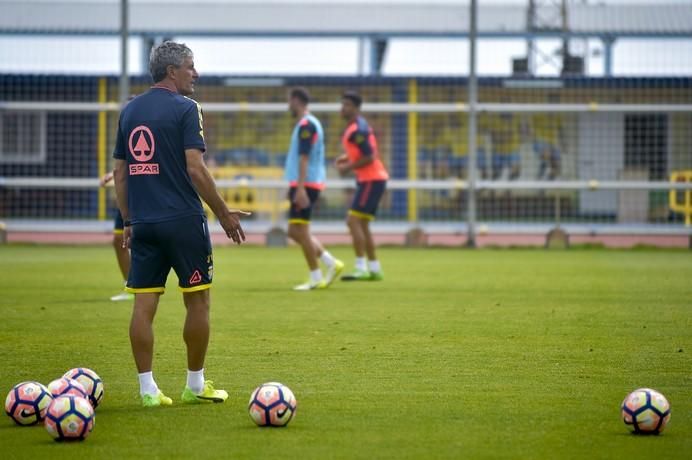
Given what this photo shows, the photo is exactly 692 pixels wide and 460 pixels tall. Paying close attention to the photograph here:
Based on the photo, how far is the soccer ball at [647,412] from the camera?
5.67 m

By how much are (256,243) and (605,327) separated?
13.2 m

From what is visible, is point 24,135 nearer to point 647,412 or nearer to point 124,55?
point 124,55

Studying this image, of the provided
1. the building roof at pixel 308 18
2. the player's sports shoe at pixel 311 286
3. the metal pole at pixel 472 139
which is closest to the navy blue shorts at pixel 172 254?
the player's sports shoe at pixel 311 286

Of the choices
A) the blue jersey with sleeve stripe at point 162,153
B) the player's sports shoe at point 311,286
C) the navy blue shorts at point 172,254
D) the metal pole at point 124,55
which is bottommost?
the player's sports shoe at point 311,286

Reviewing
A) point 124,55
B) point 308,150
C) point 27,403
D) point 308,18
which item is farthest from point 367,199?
point 308,18

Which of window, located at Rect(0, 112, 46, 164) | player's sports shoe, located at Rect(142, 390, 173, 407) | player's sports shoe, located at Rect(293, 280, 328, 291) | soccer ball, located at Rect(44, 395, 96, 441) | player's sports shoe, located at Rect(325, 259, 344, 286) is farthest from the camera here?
window, located at Rect(0, 112, 46, 164)

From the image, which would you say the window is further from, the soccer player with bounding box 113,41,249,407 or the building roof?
the soccer player with bounding box 113,41,249,407

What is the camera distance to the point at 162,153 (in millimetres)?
6566

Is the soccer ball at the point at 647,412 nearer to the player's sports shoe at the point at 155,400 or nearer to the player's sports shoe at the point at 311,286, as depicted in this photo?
the player's sports shoe at the point at 155,400

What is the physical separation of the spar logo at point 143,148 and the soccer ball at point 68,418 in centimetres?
145

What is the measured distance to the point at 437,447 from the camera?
543 cm

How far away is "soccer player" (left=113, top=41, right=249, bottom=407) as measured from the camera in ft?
21.5

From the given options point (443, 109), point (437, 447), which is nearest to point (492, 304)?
point (437, 447)

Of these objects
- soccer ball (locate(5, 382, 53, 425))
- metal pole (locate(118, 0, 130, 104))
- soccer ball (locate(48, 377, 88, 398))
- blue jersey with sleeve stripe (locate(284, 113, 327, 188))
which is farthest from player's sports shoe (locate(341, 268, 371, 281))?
soccer ball (locate(5, 382, 53, 425))
